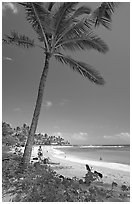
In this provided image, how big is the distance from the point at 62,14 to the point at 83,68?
2183 mm

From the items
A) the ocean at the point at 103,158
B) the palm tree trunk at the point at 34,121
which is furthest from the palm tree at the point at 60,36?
the ocean at the point at 103,158

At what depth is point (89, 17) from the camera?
7.19 m

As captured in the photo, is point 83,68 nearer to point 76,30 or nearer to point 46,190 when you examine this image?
point 76,30

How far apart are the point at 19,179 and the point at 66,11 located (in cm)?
614

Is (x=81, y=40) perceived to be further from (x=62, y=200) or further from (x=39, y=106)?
(x=62, y=200)

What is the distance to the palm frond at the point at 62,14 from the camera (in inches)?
278

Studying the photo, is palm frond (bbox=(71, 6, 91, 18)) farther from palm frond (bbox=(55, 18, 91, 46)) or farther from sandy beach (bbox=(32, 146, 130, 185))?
sandy beach (bbox=(32, 146, 130, 185))

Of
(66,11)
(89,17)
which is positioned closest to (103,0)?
(89,17)

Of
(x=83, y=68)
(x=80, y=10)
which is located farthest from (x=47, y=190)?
(x=80, y=10)

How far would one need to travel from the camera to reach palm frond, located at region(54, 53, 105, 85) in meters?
7.60

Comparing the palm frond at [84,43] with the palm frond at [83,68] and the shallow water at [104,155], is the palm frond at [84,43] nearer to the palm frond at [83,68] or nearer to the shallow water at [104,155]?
the palm frond at [83,68]

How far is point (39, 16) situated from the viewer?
686 cm

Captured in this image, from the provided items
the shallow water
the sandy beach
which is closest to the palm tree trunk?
the sandy beach

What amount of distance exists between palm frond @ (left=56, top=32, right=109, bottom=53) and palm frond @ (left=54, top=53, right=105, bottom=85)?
506mm
